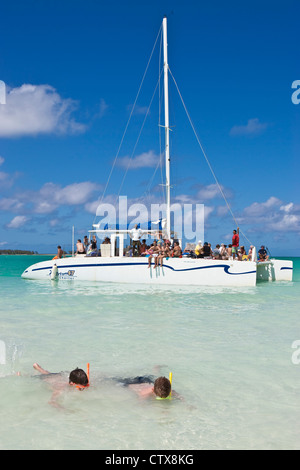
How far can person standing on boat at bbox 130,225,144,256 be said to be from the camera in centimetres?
2258

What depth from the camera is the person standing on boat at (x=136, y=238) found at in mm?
22578

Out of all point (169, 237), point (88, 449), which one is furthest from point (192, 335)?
point (169, 237)

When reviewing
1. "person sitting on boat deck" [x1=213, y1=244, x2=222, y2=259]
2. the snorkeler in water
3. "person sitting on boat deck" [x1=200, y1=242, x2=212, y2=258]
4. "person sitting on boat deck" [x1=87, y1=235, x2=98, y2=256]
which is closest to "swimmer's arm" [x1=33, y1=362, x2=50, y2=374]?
the snorkeler in water

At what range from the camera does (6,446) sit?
4254 mm

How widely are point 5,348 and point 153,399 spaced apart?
4014 millimetres

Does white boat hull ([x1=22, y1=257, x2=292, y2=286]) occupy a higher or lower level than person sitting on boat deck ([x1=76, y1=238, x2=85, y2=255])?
lower

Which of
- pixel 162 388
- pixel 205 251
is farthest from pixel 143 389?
pixel 205 251

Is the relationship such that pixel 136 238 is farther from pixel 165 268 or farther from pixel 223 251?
pixel 223 251

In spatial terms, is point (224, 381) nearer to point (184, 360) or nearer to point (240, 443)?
point (184, 360)

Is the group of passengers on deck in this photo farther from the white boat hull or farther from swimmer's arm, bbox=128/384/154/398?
swimmer's arm, bbox=128/384/154/398

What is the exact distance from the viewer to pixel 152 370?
6789mm

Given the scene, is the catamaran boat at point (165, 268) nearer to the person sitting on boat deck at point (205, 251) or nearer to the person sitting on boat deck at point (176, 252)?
the person sitting on boat deck at point (176, 252)

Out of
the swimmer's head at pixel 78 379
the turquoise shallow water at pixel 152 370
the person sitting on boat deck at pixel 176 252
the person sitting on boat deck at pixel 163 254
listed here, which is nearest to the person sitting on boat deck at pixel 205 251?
the person sitting on boat deck at pixel 176 252

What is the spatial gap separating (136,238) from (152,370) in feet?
52.2
